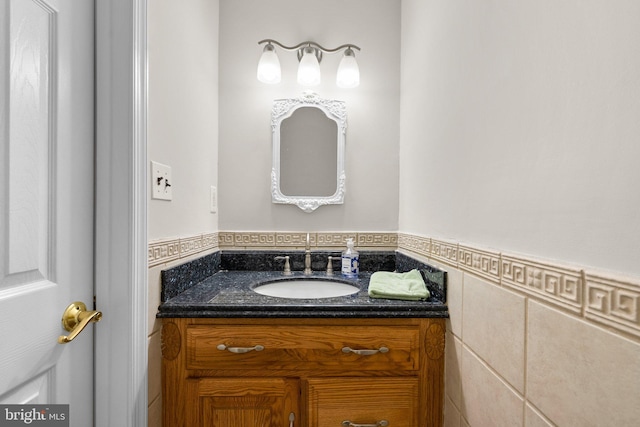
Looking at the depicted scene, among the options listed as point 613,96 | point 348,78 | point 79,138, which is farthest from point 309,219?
point 613,96

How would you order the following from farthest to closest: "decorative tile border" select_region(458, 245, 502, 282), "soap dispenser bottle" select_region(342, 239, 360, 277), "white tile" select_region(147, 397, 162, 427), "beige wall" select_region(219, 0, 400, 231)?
1. "beige wall" select_region(219, 0, 400, 231)
2. "soap dispenser bottle" select_region(342, 239, 360, 277)
3. "white tile" select_region(147, 397, 162, 427)
4. "decorative tile border" select_region(458, 245, 502, 282)

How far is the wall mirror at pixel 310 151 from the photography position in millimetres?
1550

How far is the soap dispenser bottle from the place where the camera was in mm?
1436

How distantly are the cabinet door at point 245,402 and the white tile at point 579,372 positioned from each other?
663mm

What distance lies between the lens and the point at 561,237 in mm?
547

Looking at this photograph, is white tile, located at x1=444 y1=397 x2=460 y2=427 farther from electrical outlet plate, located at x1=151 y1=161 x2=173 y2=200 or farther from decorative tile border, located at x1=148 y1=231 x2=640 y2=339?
electrical outlet plate, located at x1=151 y1=161 x2=173 y2=200

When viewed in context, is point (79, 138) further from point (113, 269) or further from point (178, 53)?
point (178, 53)

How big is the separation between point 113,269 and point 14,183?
293 mm

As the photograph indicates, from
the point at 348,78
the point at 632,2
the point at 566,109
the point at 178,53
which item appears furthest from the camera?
the point at 348,78

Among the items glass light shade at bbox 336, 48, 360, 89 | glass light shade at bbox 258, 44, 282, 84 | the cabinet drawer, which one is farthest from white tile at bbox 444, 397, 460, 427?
glass light shade at bbox 258, 44, 282, 84

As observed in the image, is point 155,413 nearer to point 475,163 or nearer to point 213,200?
point 213,200

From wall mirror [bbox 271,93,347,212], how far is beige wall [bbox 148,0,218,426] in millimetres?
327

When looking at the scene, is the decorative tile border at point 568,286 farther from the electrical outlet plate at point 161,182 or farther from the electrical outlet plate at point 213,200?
the electrical outlet plate at point 213,200

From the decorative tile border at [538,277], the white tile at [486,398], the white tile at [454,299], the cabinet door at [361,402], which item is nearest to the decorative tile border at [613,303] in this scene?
the decorative tile border at [538,277]
